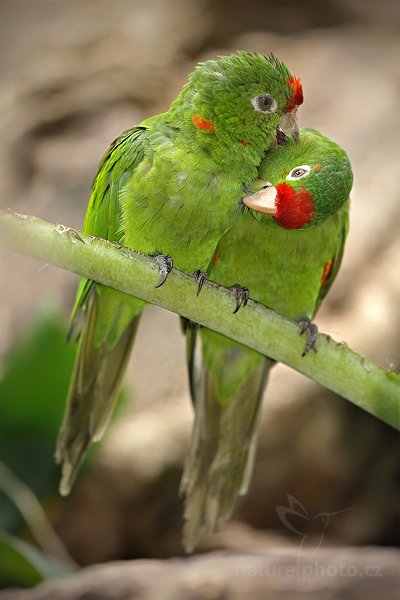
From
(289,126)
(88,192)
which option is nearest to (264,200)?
(289,126)

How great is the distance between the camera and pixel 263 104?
192 centimetres

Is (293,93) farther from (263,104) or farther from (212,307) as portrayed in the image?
(212,307)

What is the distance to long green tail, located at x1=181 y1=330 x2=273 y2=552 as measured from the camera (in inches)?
90.7

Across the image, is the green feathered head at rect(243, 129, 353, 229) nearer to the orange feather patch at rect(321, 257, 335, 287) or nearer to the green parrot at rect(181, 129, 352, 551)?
the green parrot at rect(181, 129, 352, 551)

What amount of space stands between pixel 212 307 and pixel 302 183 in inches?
15.8

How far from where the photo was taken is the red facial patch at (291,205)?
1.78m

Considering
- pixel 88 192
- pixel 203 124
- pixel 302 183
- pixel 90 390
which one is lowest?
pixel 90 390

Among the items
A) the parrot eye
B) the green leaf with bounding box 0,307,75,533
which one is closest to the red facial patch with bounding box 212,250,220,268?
the parrot eye

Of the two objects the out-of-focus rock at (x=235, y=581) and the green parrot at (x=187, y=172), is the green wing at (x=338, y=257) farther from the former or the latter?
the out-of-focus rock at (x=235, y=581)

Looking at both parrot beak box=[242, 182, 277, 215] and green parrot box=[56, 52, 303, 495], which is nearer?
parrot beak box=[242, 182, 277, 215]

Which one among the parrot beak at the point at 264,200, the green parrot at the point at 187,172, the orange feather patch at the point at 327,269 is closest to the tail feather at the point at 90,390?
the green parrot at the point at 187,172

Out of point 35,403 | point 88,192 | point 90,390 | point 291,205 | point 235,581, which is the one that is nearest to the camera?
point 291,205

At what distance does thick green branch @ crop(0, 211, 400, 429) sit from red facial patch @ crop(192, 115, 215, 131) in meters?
0.51

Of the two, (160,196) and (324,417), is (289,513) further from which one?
(160,196)
